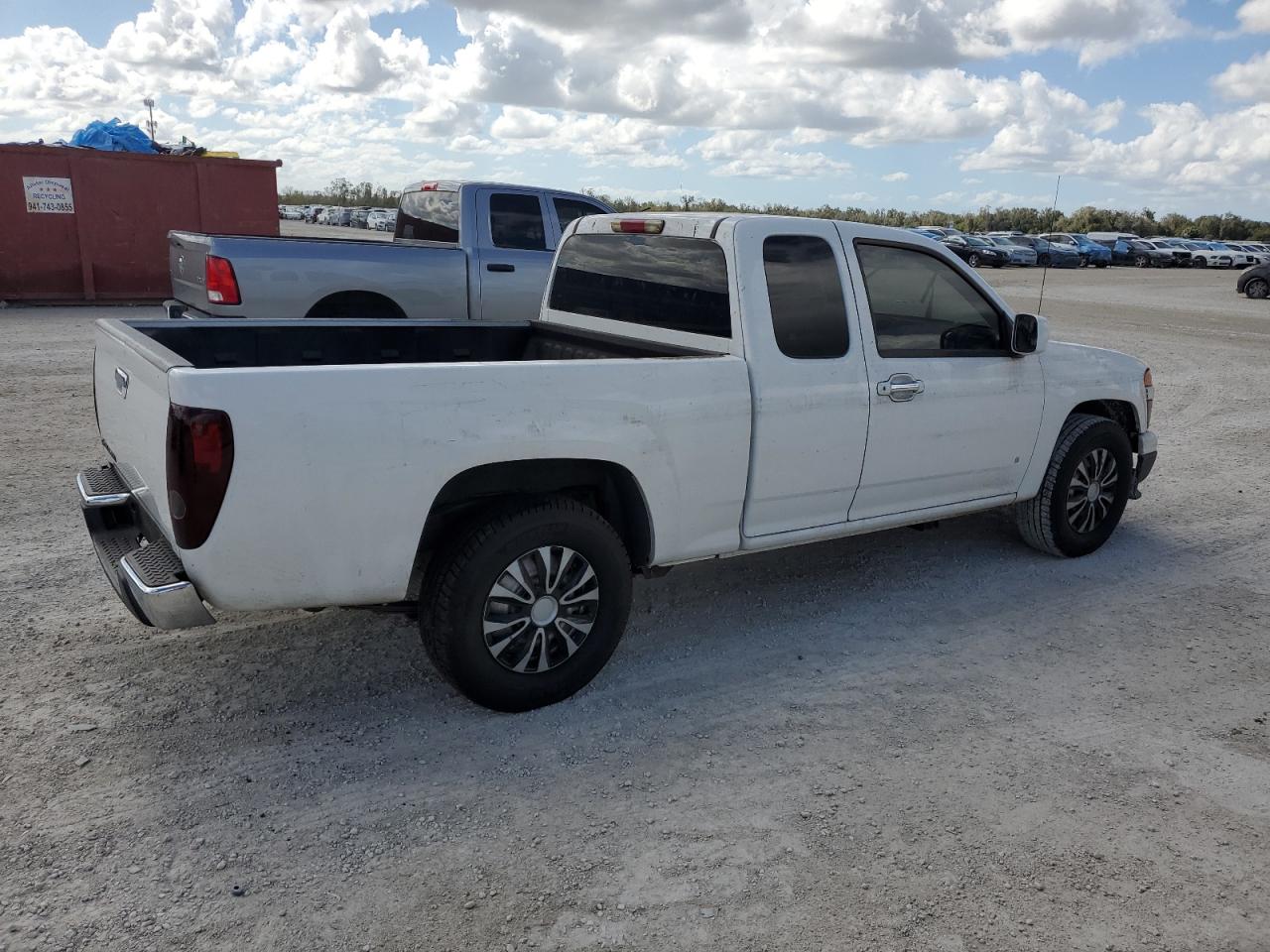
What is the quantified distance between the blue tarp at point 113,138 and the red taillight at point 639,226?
15.6m

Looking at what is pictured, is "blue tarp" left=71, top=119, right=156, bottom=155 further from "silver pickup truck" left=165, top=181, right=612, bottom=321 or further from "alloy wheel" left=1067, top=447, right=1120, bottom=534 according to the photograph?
"alloy wheel" left=1067, top=447, right=1120, bottom=534

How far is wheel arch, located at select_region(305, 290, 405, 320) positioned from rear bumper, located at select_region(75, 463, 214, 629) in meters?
4.49

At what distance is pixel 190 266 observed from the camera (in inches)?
340

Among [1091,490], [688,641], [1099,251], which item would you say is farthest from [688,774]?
[1099,251]

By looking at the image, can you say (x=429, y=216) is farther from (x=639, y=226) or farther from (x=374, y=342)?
(x=639, y=226)

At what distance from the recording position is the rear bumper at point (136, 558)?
3.28 meters

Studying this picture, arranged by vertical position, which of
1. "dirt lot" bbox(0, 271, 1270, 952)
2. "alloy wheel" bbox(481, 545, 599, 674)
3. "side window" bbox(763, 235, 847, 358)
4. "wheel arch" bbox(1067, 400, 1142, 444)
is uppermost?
"side window" bbox(763, 235, 847, 358)

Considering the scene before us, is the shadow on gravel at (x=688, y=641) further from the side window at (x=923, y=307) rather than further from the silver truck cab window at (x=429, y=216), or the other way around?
the silver truck cab window at (x=429, y=216)

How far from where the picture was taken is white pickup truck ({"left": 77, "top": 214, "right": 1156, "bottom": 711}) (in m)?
3.29

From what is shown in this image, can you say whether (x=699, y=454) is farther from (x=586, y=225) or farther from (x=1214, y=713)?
(x=1214, y=713)

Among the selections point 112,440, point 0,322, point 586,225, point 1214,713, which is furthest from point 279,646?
point 0,322

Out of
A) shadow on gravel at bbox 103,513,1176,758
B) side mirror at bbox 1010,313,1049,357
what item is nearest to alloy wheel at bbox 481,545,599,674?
shadow on gravel at bbox 103,513,1176,758

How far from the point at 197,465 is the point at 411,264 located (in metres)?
6.18

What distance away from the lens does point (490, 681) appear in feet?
12.4
